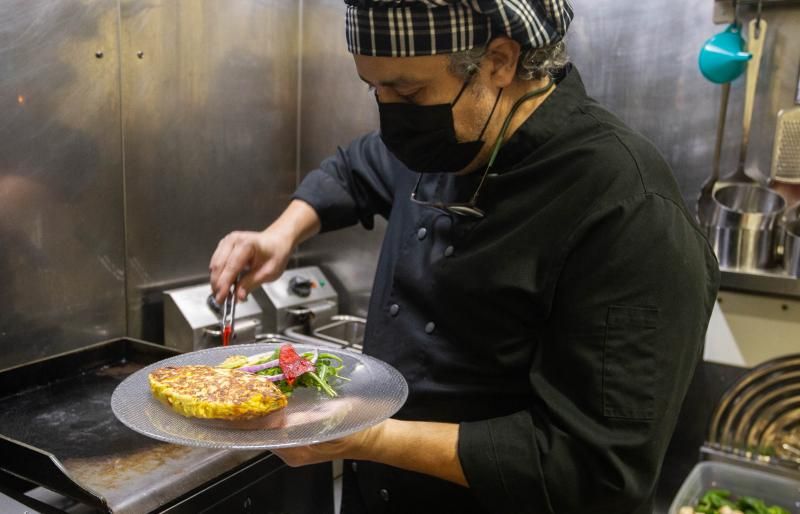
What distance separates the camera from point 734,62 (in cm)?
175

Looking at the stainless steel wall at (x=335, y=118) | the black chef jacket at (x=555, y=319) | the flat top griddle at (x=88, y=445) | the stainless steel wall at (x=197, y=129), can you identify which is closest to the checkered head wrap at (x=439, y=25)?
the black chef jacket at (x=555, y=319)

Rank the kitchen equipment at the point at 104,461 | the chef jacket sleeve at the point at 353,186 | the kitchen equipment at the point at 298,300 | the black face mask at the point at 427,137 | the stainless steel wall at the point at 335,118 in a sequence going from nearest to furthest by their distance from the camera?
the black face mask at the point at 427,137, the kitchen equipment at the point at 104,461, the chef jacket sleeve at the point at 353,186, the kitchen equipment at the point at 298,300, the stainless steel wall at the point at 335,118

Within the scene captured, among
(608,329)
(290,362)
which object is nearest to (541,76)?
(608,329)

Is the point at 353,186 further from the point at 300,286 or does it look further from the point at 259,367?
the point at 300,286

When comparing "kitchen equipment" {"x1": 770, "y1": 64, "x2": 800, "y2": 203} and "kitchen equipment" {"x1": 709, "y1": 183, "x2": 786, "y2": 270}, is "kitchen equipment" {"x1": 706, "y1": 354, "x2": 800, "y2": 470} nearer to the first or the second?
"kitchen equipment" {"x1": 709, "y1": 183, "x2": 786, "y2": 270}

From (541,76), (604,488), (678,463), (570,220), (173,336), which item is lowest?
(678,463)

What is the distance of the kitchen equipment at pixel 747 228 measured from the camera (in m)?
1.87

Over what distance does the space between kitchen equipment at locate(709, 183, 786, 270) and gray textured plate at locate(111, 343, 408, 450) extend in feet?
4.01

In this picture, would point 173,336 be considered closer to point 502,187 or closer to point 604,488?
point 502,187

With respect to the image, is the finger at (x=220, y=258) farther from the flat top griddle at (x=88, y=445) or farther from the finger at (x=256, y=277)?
the flat top griddle at (x=88, y=445)

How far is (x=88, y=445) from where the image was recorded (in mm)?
1276

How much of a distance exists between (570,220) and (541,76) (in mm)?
247

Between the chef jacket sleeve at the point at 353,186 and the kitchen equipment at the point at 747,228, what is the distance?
38.4 inches

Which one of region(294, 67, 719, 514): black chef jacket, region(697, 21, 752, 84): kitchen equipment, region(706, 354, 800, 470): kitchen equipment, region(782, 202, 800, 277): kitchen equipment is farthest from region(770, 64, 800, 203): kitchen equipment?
region(294, 67, 719, 514): black chef jacket
